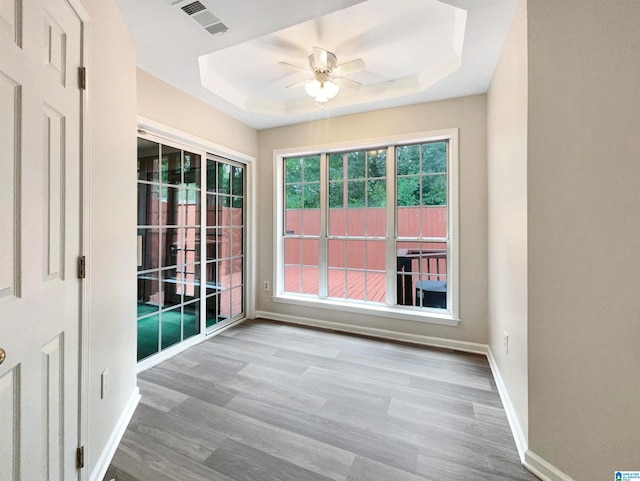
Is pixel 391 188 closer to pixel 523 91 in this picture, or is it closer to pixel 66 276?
pixel 523 91

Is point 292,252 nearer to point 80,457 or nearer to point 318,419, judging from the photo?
point 318,419

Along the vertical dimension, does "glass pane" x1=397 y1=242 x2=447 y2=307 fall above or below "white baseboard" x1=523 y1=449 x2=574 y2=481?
above

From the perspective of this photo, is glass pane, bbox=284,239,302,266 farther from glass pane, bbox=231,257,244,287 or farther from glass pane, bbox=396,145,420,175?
glass pane, bbox=396,145,420,175

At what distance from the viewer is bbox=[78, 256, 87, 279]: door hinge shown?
1.31 metres

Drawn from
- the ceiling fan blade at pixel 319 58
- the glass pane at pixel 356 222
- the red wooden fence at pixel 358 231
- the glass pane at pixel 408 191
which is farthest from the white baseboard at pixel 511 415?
the ceiling fan blade at pixel 319 58

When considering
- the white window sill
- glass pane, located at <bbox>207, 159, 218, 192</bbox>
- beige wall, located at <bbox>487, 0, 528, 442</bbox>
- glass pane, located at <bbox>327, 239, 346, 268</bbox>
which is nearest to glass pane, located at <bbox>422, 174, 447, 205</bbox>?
beige wall, located at <bbox>487, 0, 528, 442</bbox>

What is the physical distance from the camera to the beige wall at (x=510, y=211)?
5.30ft

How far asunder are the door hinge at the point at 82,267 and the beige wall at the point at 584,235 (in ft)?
7.66

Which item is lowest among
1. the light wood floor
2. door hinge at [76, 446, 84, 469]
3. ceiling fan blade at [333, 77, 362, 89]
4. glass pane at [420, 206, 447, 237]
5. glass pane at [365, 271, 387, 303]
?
the light wood floor

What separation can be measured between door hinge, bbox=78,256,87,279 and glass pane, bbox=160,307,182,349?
1.61 metres

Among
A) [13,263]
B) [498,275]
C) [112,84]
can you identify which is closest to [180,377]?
[13,263]

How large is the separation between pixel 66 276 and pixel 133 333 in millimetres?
997

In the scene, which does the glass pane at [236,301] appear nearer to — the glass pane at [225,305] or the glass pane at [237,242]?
the glass pane at [225,305]

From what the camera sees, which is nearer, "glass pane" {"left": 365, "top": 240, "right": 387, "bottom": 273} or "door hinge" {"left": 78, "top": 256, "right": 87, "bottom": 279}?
"door hinge" {"left": 78, "top": 256, "right": 87, "bottom": 279}
